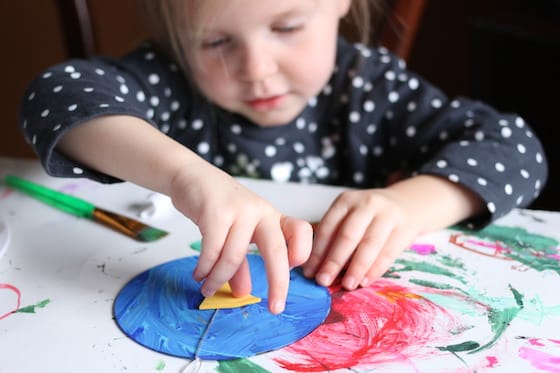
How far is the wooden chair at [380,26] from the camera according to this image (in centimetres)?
99

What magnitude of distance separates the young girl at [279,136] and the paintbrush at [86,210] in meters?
0.03

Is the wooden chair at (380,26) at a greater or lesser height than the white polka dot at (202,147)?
greater

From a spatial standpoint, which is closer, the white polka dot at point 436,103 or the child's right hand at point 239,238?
the child's right hand at point 239,238

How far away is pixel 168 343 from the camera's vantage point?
1.47ft

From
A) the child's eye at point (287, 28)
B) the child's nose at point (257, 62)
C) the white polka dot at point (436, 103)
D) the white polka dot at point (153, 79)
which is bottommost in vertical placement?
the white polka dot at point (436, 103)

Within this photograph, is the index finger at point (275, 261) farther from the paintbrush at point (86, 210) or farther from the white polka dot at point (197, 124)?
the white polka dot at point (197, 124)

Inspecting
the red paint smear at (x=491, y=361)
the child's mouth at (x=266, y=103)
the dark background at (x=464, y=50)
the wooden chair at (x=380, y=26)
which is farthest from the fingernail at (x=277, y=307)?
the dark background at (x=464, y=50)

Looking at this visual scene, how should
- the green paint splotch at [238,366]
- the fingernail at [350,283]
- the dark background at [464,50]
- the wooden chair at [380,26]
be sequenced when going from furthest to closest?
the dark background at [464,50], the wooden chair at [380,26], the fingernail at [350,283], the green paint splotch at [238,366]

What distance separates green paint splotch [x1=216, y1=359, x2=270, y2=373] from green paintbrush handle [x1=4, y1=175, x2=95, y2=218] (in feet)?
0.89

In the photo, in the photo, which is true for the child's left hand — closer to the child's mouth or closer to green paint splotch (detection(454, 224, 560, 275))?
green paint splotch (detection(454, 224, 560, 275))

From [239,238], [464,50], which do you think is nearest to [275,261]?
[239,238]

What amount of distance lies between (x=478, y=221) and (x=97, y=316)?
38cm

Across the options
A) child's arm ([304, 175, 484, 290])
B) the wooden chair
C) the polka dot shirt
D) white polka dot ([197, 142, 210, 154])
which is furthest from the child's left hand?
the wooden chair

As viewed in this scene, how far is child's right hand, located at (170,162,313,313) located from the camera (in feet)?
1.55
